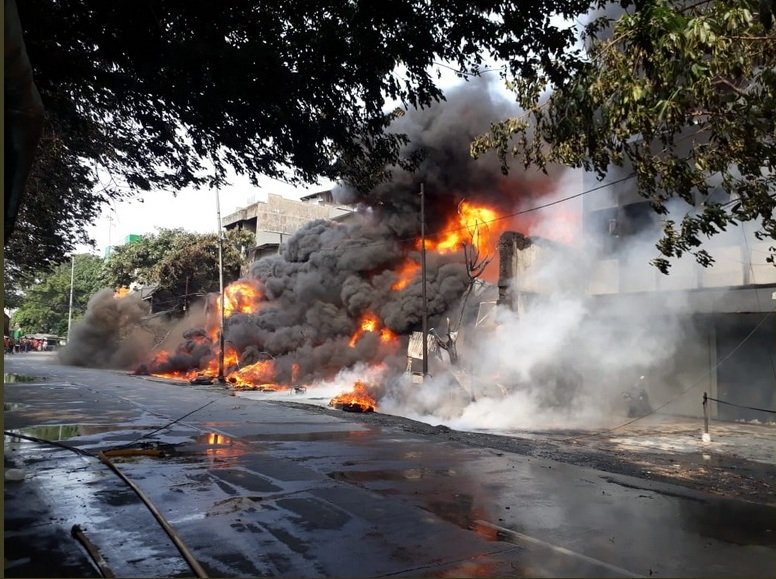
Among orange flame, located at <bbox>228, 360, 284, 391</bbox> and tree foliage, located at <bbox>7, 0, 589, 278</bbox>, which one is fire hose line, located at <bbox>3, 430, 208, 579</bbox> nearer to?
tree foliage, located at <bbox>7, 0, 589, 278</bbox>

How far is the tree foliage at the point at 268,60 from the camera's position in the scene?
5543mm

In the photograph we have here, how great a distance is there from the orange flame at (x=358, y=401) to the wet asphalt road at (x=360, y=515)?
518cm

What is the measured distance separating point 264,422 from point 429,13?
9782mm

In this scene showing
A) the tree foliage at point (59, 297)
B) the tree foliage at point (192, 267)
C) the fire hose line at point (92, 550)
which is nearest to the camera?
the fire hose line at point (92, 550)

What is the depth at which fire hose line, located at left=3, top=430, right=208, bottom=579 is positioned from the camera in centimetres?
430

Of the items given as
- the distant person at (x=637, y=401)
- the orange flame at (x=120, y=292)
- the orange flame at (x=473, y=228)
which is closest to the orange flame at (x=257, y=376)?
the orange flame at (x=473, y=228)

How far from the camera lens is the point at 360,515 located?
582cm

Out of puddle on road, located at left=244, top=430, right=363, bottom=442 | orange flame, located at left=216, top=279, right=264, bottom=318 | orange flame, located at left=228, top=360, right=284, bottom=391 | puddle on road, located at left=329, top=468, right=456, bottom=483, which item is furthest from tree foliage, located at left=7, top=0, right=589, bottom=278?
orange flame, located at left=216, top=279, right=264, bottom=318

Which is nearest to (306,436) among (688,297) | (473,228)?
(688,297)

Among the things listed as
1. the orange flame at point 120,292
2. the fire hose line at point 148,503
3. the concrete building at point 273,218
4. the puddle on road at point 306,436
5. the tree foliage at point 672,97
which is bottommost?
the puddle on road at point 306,436

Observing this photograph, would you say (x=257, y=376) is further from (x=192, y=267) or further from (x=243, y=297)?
(x=192, y=267)

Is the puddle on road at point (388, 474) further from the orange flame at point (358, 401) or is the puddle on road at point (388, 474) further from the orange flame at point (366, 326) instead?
the orange flame at point (366, 326)

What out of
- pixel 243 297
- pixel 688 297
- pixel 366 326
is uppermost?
pixel 243 297

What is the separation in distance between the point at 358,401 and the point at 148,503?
35.9 ft
